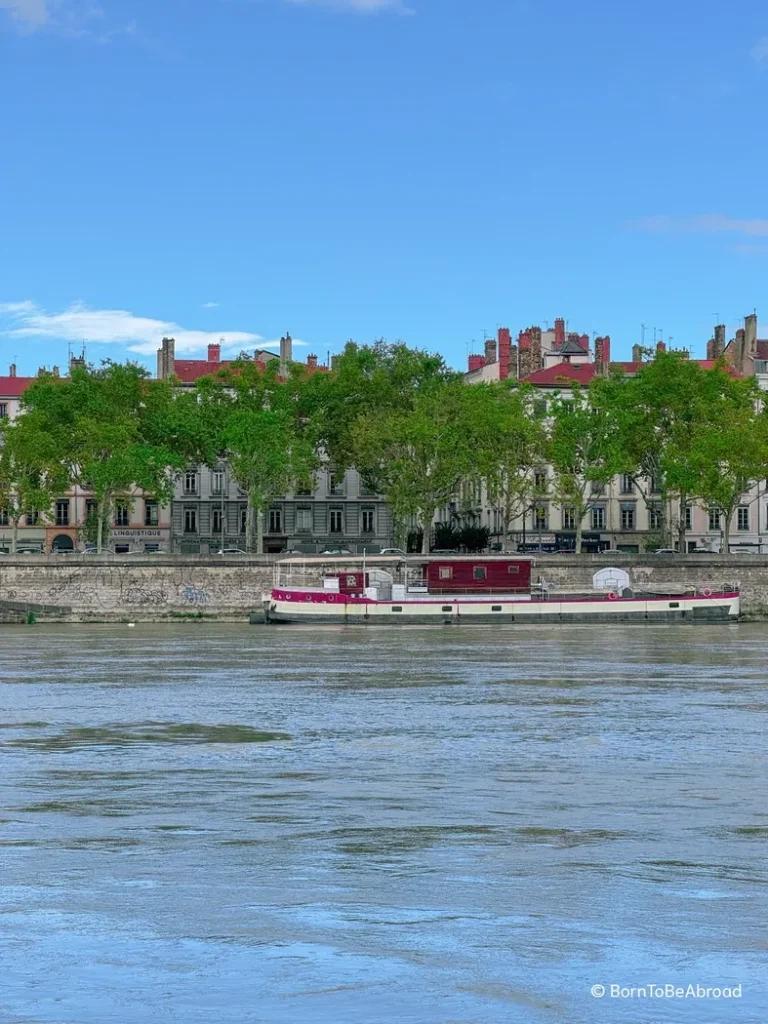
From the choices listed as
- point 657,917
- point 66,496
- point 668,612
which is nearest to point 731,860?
point 657,917

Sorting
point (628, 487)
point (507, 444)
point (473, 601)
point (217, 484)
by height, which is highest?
point (507, 444)

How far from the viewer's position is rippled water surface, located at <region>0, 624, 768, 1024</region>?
33.7 feet

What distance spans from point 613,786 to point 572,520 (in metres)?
84.0

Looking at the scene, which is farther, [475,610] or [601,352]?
[601,352]

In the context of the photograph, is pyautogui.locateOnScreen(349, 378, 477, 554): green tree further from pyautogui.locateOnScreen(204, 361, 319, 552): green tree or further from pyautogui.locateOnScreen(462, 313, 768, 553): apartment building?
pyautogui.locateOnScreen(462, 313, 768, 553): apartment building

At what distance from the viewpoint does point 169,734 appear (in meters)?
25.6

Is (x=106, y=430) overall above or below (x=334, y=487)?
above

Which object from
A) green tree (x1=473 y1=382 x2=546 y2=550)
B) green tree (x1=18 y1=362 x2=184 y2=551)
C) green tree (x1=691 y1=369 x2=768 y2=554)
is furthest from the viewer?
green tree (x1=18 y1=362 x2=184 y2=551)

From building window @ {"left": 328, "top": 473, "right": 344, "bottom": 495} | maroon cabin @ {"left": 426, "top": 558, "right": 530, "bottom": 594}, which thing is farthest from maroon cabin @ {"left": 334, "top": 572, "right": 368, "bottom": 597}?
building window @ {"left": 328, "top": 473, "right": 344, "bottom": 495}

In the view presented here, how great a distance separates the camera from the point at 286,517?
357 feet

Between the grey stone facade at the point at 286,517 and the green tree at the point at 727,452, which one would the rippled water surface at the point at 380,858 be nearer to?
the green tree at the point at 727,452

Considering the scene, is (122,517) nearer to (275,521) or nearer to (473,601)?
(275,521)

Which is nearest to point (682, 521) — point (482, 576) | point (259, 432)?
point (482, 576)

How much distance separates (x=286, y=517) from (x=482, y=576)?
114ft
